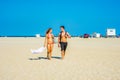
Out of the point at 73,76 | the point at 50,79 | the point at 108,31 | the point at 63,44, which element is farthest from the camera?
the point at 108,31

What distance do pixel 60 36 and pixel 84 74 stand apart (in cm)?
634

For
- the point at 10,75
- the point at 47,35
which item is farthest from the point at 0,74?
the point at 47,35

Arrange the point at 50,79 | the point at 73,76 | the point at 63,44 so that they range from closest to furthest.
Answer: the point at 50,79
the point at 73,76
the point at 63,44

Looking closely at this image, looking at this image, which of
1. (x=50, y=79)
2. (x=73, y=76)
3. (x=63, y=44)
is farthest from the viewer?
(x=63, y=44)

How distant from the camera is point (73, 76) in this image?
410 inches

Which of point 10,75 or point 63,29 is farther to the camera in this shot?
point 63,29

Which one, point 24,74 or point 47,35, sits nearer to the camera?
point 24,74

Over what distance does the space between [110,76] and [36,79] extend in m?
2.30

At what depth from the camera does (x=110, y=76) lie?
10.4 metres

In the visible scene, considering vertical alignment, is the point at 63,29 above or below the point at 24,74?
above

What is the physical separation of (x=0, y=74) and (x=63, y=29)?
6.59m

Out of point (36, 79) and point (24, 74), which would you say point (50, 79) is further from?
point (24, 74)

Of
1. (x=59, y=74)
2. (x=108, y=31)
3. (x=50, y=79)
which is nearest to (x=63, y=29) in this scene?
(x=59, y=74)

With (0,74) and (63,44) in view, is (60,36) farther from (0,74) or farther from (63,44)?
(0,74)
